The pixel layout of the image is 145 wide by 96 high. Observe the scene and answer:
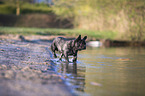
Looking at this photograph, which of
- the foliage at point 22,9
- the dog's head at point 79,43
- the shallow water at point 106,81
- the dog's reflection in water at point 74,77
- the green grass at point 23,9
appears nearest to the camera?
the shallow water at point 106,81

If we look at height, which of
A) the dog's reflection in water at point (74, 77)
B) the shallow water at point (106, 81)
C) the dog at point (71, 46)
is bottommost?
the shallow water at point (106, 81)

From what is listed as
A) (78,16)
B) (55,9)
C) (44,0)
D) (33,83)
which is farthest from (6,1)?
(33,83)

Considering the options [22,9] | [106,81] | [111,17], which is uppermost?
[22,9]

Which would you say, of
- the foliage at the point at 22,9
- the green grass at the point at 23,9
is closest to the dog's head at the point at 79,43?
the foliage at the point at 22,9

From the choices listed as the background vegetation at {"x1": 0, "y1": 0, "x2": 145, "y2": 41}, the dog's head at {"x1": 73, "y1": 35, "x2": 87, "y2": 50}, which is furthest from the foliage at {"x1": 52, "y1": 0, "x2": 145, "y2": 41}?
the dog's head at {"x1": 73, "y1": 35, "x2": 87, "y2": 50}

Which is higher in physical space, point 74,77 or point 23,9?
point 23,9

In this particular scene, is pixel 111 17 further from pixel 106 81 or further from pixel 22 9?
pixel 22 9

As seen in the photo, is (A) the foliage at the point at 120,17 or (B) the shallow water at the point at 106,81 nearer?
(B) the shallow water at the point at 106,81

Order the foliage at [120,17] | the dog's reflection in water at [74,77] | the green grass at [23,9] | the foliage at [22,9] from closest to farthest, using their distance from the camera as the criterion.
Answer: the dog's reflection in water at [74,77] < the foliage at [120,17] < the foliage at [22,9] < the green grass at [23,9]

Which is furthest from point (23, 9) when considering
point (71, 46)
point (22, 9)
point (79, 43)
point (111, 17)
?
point (79, 43)

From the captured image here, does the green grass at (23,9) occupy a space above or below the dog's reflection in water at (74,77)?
above

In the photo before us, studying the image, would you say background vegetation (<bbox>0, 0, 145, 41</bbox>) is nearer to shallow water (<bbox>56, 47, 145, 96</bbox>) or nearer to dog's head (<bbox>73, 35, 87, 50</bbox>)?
dog's head (<bbox>73, 35, 87, 50</bbox>)

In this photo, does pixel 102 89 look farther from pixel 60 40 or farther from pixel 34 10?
pixel 34 10

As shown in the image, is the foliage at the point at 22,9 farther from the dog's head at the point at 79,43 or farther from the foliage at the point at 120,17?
the dog's head at the point at 79,43
